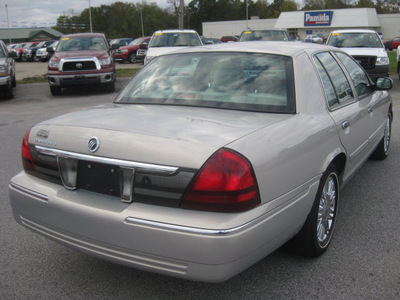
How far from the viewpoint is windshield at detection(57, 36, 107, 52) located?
14.1 meters

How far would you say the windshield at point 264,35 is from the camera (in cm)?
1608

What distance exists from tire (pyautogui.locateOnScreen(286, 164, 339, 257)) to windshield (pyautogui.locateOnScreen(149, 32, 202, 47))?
11.7 meters

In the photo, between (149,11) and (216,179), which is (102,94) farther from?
(149,11)

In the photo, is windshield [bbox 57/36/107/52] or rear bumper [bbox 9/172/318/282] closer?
rear bumper [bbox 9/172/318/282]

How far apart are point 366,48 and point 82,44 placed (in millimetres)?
8870

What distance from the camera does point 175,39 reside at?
1469cm

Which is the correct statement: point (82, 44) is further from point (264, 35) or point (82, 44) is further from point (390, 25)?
point (390, 25)

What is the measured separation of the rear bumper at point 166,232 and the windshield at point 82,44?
1231cm

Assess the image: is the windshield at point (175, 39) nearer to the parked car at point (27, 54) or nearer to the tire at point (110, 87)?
the tire at point (110, 87)

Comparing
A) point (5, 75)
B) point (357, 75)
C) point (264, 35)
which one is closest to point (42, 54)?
point (264, 35)

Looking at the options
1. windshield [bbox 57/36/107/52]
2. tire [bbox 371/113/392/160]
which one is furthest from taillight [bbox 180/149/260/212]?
windshield [bbox 57/36/107/52]

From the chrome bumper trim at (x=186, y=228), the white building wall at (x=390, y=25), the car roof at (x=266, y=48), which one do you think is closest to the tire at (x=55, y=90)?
the car roof at (x=266, y=48)

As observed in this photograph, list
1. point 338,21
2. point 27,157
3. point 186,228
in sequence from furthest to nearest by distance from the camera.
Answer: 1. point 338,21
2. point 27,157
3. point 186,228

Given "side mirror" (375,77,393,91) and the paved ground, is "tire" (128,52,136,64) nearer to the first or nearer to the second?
the paved ground
